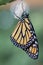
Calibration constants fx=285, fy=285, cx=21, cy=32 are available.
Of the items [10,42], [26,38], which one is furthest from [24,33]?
[10,42]

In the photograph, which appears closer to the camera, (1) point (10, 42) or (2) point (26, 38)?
(2) point (26, 38)

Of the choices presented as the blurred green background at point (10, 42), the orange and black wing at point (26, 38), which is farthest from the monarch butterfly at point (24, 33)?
the blurred green background at point (10, 42)

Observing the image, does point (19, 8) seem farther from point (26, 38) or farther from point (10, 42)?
point (10, 42)

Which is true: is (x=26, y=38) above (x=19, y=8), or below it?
below

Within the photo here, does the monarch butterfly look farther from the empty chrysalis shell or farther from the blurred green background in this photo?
the blurred green background

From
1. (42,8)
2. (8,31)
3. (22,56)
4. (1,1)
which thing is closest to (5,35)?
(8,31)

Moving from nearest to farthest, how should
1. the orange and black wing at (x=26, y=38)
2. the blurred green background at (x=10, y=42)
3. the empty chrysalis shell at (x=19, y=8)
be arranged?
the orange and black wing at (x=26, y=38) → the empty chrysalis shell at (x=19, y=8) → the blurred green background at (x=10, y=42)

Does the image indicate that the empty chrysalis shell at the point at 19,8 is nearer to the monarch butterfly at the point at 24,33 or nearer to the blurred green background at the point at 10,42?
the monarch butterfly at the point at 24,33
